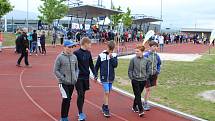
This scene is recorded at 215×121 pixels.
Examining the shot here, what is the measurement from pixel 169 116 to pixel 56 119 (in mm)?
2869

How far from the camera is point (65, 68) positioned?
9094 mm

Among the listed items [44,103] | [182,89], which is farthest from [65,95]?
[182,89]

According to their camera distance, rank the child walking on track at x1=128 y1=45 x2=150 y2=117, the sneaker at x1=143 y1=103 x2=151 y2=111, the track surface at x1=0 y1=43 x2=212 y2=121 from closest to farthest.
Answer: the track surface at x1=0 y1=43 x2=212 y2=121, the child walking on track at x1=128 y1=45 x2=150 y2=117, the sneaker at x1=143 y1=103 x2=151 y2=111

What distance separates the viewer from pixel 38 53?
99.8 feet

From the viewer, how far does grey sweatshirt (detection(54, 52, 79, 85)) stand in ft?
Answer: 29.7

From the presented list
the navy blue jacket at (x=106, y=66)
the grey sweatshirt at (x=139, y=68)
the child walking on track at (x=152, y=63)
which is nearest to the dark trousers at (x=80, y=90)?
the navy blue jacket at (x=106, y=66)

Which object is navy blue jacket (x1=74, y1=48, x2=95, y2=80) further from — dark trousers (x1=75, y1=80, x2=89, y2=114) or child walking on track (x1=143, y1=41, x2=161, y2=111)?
child walking on track (x1=143, y1=41, x2=161, y2=111)

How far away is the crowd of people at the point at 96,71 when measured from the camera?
29.8 ft

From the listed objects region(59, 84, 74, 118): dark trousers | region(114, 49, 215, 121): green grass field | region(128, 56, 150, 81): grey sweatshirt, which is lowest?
region(114, 49, 215, 121): green grass field

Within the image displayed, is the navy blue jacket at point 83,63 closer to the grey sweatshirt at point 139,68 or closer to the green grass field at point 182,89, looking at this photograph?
the grey sweatshirt at point 139,68

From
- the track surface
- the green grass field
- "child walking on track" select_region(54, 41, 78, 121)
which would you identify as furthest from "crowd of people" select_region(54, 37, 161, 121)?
the green grass field

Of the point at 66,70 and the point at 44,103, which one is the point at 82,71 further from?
the point at 44,103

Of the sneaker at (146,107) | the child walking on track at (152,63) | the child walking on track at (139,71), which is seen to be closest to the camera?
the child walking on track at (139,71)

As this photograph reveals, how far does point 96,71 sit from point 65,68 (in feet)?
4.19
